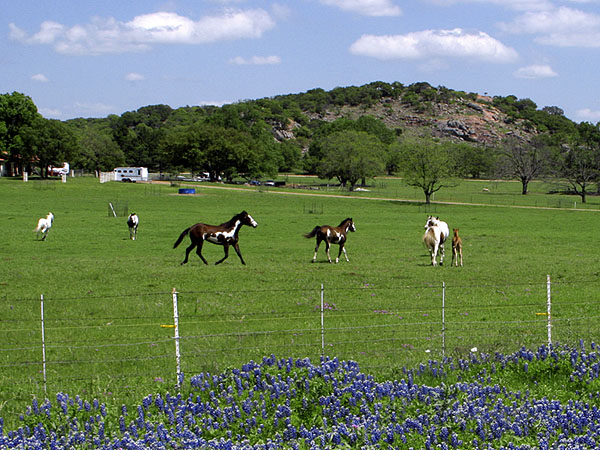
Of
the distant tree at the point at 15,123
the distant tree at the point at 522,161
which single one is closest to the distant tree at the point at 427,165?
the distant tree at the point at 522,161

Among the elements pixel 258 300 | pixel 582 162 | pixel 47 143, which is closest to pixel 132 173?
pixel 47 143

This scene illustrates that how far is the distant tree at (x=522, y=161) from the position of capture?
11400 cm

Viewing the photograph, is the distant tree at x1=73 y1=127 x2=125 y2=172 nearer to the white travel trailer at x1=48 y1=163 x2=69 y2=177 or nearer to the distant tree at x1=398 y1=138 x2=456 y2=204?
the white travel trailer at x1=48 y1=163 x2=69 y2=177

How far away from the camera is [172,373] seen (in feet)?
39.1

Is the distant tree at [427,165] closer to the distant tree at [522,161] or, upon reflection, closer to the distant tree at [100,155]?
the distant tree at [522,161]

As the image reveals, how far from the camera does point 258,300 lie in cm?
1909

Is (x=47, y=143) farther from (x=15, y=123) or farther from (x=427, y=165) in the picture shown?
(x=427, y=165)

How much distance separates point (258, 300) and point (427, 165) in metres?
65.0

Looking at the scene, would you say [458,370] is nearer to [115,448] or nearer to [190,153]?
[115,448]

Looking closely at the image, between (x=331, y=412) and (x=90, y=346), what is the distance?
6.33 meters

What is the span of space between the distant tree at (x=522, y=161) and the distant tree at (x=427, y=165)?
113 ft

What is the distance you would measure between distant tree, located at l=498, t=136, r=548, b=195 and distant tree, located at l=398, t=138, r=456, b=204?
34523 millimetres

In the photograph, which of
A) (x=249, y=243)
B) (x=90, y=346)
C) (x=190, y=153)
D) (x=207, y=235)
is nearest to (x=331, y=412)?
(x=90, y=346)

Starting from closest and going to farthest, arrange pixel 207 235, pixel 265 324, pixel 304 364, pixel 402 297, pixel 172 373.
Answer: pixel 304 364, pixel 172 373, pixel 265 324, pixel 402 297, pixel 207 235
